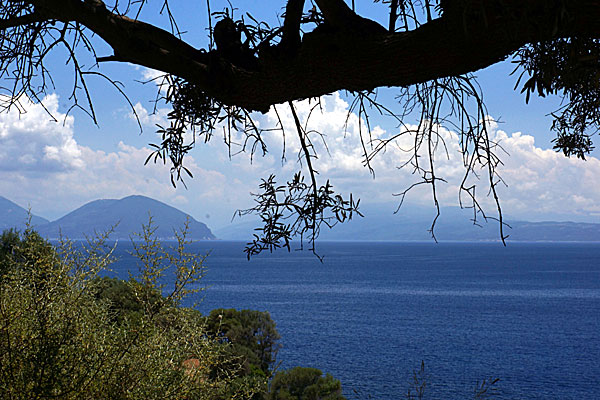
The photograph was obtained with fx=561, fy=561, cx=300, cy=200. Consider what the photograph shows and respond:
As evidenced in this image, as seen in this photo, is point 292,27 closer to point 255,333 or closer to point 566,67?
point 566,67

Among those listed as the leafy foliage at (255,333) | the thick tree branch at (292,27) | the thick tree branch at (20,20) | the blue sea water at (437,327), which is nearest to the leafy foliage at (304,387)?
the blue sea water at (437,327)

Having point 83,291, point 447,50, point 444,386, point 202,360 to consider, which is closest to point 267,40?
point 447,50

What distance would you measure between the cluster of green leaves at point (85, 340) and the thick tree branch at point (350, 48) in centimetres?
308

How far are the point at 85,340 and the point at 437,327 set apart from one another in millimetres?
55575

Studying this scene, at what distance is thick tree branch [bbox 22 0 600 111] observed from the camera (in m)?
1.69

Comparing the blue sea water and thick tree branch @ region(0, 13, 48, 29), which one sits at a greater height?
thick tree branch @ region(0, 13, 48, 29)

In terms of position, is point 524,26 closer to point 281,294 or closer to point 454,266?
point 281,294

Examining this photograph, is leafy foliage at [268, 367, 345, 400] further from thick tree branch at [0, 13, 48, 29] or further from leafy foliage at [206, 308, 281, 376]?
thick tree branch at [0, 13, 48, 29]

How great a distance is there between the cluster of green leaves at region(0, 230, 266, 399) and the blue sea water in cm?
1935

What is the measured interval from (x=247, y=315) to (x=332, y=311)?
117ft

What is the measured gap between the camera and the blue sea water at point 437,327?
41.5 m

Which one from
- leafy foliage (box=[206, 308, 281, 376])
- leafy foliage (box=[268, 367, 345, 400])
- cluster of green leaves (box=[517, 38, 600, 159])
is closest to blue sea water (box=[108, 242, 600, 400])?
leafy foliage (box=[268, 367, 345, 400])

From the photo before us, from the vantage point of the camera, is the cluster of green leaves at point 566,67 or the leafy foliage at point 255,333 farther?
the leafy foliage at point 255,333

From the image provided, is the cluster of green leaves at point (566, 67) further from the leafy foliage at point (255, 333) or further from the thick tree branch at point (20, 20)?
the leafy foliage at point (255, 333)
